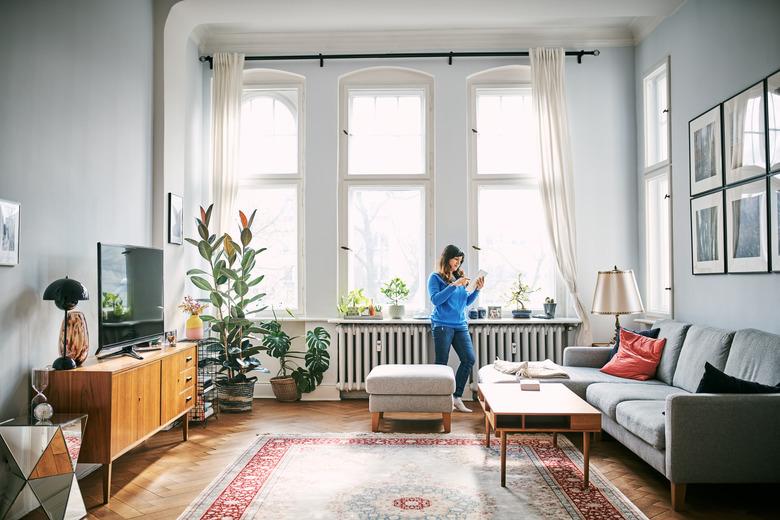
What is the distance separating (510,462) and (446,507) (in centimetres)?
91

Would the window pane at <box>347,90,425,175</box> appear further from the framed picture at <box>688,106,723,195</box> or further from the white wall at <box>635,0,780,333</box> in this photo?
the framed picture at <box>688,106,723,195</box>

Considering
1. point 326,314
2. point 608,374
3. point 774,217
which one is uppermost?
point 774,217

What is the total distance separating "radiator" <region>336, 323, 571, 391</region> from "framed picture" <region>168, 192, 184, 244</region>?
1793 mm

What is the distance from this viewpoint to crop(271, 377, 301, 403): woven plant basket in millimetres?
5816

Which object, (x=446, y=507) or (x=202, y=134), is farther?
(x=202, y=134)

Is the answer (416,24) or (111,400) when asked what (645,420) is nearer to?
(111,400)

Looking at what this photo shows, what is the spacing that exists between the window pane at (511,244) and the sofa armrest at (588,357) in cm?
103

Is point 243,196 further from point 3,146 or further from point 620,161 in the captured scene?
point 620,161

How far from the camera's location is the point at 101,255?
11.8 feet

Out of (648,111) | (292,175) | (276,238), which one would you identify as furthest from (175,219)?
(648,111)

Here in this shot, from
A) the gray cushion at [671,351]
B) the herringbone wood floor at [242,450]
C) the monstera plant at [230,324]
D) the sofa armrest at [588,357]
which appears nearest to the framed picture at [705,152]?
the gray cushion at [671,351]

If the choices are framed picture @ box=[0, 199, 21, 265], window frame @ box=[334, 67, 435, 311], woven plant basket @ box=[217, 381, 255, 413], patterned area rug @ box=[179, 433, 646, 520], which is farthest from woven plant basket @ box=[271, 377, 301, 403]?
framed picture @ box=[0, 199, 21, 265]

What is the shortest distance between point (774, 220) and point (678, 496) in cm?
192

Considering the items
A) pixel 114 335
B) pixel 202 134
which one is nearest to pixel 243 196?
pixel 202 134
